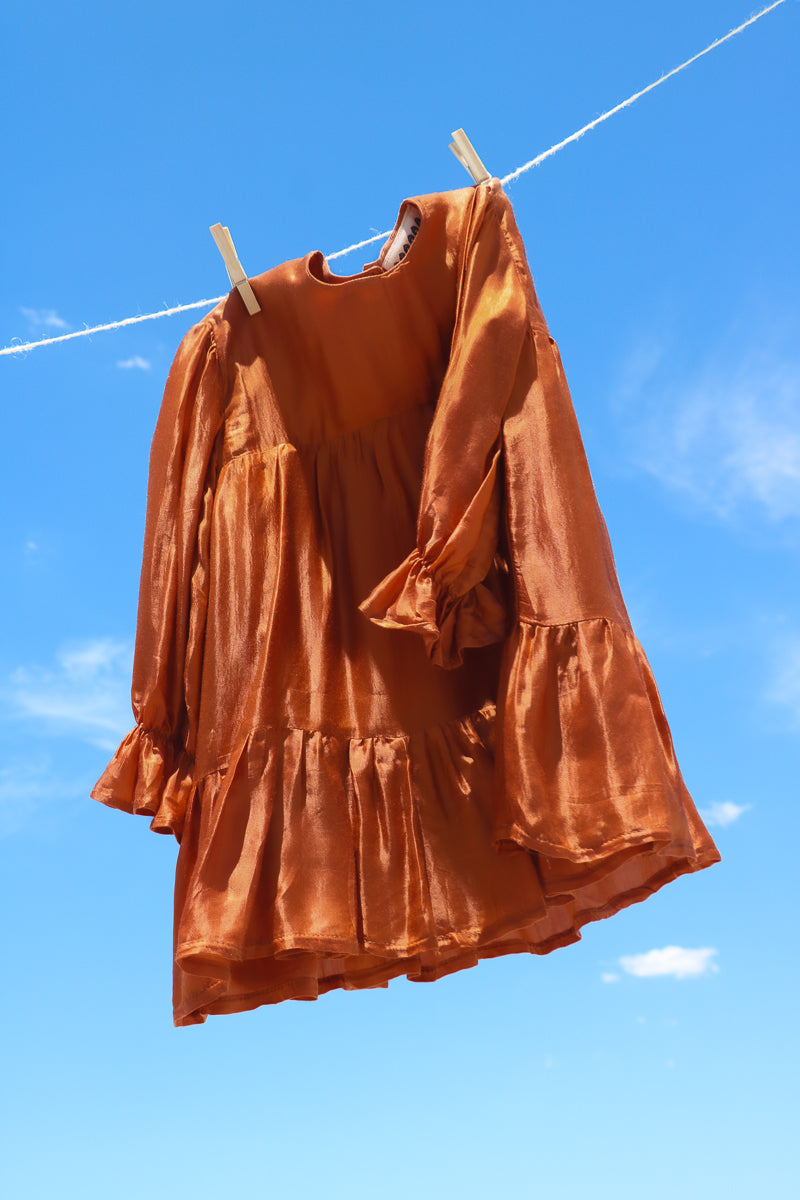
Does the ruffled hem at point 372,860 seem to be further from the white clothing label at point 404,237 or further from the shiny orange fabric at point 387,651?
the white clothing label at point 404,237

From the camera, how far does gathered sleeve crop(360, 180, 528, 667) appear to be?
5.34 feet

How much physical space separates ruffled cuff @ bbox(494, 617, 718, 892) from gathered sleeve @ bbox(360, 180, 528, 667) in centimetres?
8

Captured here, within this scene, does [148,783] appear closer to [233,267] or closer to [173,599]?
[173,599]

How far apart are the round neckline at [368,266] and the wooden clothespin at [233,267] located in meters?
0.10

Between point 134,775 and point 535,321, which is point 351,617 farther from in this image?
point 535,321

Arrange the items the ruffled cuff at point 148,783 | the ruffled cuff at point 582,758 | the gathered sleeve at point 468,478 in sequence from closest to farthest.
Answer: the ruffled cuff at point 582,758, the gathered sleeve at point 468,478, the ruffled cuff at point 148,783

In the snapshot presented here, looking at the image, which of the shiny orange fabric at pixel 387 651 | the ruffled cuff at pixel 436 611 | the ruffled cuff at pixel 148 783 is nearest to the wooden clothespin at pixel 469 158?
the shiny orange fabric at pixel 387 651

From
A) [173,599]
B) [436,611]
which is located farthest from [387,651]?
[173,599]

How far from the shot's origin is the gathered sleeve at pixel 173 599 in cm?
182

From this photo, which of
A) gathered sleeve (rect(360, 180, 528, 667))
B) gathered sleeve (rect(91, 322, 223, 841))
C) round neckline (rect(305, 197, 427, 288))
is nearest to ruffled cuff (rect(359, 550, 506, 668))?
gathered sleeve (rect(360, 180, 528, 667))

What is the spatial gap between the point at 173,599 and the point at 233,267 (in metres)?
0.54

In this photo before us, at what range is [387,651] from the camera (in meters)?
1.84

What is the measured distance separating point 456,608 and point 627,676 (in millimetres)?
243

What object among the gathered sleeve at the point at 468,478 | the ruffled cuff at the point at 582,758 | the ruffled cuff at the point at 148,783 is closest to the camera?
the ruffled cuff at the point at 582,758
